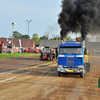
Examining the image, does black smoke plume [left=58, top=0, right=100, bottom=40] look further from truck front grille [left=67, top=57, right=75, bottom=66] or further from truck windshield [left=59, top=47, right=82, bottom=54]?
truck front grille [left=67, top=57, right=75, bottom=66]

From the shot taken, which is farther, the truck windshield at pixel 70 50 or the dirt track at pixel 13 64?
the dirt track at pixel 13 64

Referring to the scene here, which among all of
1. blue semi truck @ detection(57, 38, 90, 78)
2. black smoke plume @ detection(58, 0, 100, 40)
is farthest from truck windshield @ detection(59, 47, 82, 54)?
black smoke plume @ detection(58, 0, 100, 40)

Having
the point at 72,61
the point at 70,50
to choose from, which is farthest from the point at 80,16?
the point at 72,61

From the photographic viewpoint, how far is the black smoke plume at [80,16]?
3092cm

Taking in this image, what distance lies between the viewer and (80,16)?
32.5m

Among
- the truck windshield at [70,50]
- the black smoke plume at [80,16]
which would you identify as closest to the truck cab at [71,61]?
the truck windshield at [70,50]

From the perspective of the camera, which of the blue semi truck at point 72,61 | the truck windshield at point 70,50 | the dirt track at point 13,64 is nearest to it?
the blue semi truck at point 72,61

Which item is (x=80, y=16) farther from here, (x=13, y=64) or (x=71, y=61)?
(x=71, y=61)

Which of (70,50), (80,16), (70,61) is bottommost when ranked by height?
(70,61)

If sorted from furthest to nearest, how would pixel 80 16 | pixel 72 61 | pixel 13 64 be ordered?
pixel 80 16
pixel 13 64
pixel 72 61

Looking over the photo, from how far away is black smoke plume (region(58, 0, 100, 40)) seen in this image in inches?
1217

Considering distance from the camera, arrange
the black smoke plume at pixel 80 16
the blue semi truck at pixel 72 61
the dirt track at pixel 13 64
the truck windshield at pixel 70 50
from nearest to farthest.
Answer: the blue semi truck at pixel 72 61 → the truck windshield at pixel 70 50 → the dirt track at pixel 13 64 → the black smoke plume at pixel 80 16

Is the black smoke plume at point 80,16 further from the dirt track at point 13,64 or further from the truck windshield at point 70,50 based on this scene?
the truck windshield at point 70,50

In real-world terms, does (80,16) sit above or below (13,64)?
above
